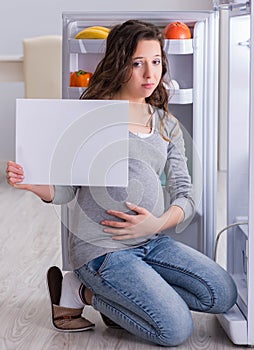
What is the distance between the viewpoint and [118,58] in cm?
205

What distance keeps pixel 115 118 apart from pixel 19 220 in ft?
5.60

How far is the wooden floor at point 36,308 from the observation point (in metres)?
2.05

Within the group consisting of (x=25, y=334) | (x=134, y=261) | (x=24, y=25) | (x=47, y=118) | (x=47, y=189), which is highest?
(x=24, y=25)

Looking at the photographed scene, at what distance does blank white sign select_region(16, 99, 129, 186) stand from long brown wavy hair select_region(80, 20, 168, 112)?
0.09 meters

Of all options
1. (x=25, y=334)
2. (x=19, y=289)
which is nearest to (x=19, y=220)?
(x=19, y=289)

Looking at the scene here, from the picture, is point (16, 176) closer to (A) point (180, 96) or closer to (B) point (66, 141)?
(B) point (66, 141)

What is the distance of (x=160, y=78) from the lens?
2.12m

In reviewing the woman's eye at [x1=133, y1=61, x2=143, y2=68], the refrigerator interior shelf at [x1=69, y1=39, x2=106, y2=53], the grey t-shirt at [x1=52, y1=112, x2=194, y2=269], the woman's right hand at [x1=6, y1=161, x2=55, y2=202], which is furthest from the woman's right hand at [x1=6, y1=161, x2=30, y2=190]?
the refrigerator interior shelf at [x1=69, y1=39, x2=106, y2=53]

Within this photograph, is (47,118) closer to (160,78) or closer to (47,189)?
(47,189)

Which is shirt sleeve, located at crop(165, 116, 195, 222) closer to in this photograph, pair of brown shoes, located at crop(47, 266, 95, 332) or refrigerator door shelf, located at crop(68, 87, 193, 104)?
refrigerator door shelf, located at crop(68, 87, 193, 104)

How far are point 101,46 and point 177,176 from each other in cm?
43

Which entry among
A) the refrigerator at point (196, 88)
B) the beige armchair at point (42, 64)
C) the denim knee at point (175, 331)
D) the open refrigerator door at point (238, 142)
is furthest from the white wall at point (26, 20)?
the denim knee at point (175, 331)

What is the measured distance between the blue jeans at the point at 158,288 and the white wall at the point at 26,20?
3361 millimetres

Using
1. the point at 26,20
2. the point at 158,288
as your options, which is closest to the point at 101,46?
the point at 158,288
